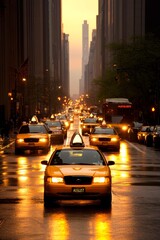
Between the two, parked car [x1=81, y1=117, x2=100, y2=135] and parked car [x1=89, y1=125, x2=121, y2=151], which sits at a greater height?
parked car [x1=81, y1=117, x2=100, y2=135]

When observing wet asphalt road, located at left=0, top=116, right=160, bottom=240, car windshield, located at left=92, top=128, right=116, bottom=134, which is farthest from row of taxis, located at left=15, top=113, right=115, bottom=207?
car windshield, located at left=92, top=128, right=116, bottom=134

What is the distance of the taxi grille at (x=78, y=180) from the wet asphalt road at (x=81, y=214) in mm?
593

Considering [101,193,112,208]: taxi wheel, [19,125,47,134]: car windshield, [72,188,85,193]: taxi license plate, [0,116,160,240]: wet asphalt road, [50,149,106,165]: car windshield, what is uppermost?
[19,125,47,134]: car windshield

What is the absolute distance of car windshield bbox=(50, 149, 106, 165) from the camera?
15.5 metres

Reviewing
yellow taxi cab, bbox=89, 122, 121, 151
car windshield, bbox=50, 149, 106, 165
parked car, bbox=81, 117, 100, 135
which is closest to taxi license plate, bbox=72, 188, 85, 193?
car windshield, bbox=50, 149, 106, 165

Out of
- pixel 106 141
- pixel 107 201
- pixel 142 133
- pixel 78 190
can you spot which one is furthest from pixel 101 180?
pixel 142 133

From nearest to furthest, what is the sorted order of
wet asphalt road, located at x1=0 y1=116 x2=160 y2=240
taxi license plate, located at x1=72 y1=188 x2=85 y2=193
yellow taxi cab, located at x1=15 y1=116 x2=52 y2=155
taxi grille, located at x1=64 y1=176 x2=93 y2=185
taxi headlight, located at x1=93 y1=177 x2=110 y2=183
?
1. wet asphalt road, located at x1=0 y1=116 x2=160 y2=240
2. taxi license plate, located at x1=72 y1=188 x2=85 y2=193
3. taxi grille, located at x1=64 y1=176 x2=93 y2=185
4. taxi headlight, located at x1=93 y1=177 x2=110 y2=183
5. yellow taxi cab, located at x1=15 y1=116 x2=52 y2=155

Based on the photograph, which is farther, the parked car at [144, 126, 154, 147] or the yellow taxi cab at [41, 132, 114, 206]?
the parked car at [144, 126, 154, 147]

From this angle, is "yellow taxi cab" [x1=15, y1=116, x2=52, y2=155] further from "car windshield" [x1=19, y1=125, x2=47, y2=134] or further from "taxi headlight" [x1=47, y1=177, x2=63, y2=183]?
"taxi headlight" [x1=47, y1=177, x2=63, y2=183]

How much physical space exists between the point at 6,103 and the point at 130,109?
47525 mm

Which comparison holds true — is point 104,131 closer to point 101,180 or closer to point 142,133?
point 142,133

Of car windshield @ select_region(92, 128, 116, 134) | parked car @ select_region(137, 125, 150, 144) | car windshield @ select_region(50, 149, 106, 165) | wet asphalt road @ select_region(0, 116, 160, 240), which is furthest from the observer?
parked car @ select_region(137, 125, 150, 144)

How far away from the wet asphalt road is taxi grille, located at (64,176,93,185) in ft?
1.95

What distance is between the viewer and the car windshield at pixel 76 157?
50.7ft
